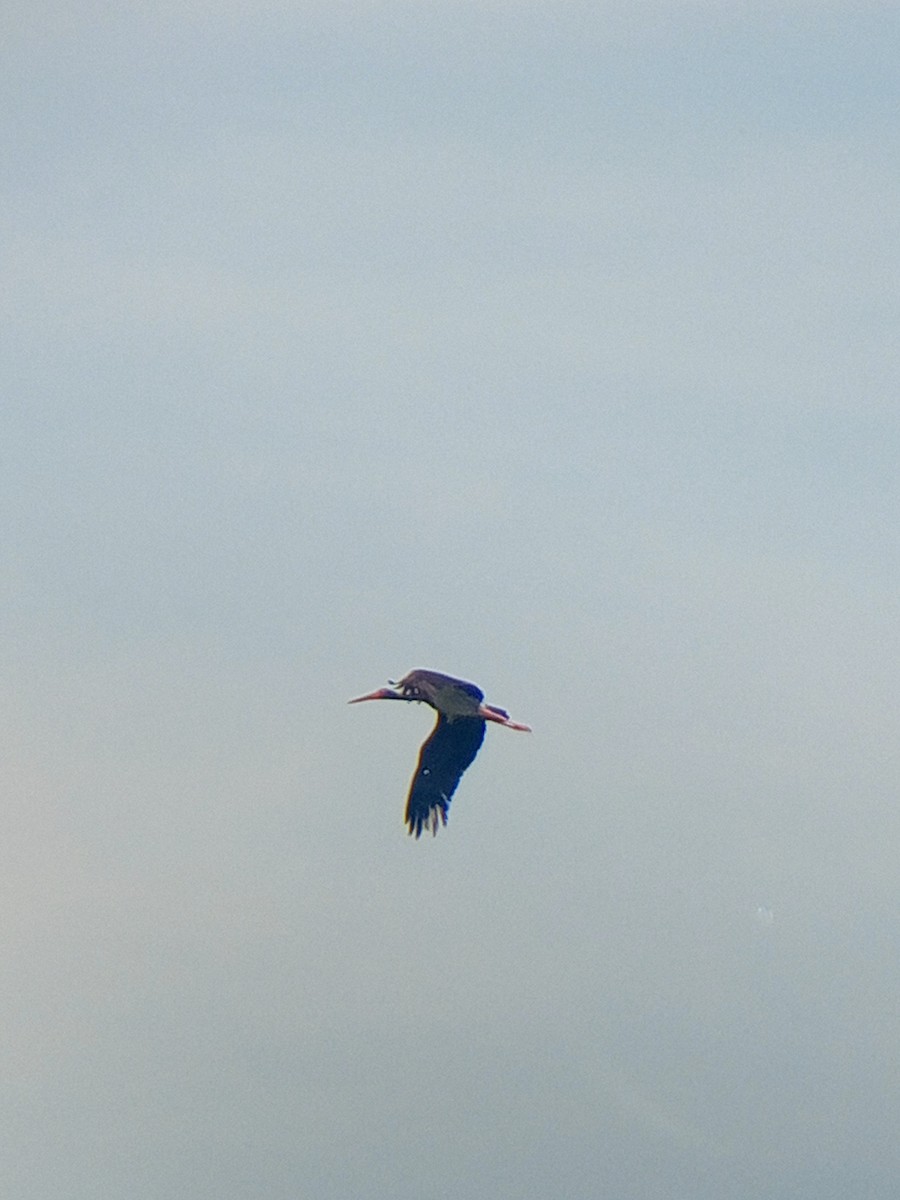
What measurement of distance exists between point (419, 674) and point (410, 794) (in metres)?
2.84

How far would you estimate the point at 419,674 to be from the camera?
42156mm

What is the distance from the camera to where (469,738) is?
4303 cm

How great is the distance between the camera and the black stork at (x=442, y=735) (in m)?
42.0

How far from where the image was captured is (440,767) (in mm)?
43375

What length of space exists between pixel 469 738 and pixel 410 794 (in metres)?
1.77

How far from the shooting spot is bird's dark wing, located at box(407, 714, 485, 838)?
42.9 m

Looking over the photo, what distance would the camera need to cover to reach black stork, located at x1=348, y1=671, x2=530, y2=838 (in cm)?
4203

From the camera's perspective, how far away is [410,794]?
43.2m

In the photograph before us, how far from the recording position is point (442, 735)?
42.9 metres

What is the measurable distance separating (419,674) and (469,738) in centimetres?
197

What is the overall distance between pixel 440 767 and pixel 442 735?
0.85 metres
